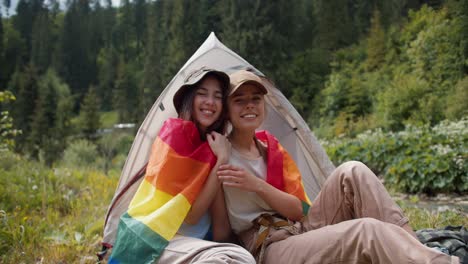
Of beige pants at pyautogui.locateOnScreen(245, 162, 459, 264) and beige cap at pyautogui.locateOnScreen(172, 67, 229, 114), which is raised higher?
beige cap at pyautogui.locateOnScreen(172, 67, 229, 114)

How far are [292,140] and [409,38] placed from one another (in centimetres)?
1336

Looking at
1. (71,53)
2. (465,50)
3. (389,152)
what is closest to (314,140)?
(389,152)

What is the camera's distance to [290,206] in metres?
2.32

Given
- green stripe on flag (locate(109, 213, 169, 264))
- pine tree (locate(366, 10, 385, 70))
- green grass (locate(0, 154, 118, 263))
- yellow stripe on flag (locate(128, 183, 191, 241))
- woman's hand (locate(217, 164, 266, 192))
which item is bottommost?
green grass (locate(0, 154, 118, 263))

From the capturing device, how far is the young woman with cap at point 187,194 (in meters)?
2.04

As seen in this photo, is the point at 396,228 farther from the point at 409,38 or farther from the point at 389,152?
the point at 409,38

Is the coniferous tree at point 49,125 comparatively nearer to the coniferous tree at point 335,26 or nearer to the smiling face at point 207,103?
the coniferous tree at point 335,26

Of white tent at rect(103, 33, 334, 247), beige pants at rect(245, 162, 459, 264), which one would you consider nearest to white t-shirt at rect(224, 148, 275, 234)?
beige pants at rect(245, 162, 459, 264)

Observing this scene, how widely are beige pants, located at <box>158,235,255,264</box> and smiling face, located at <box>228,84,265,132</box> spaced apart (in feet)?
2.18

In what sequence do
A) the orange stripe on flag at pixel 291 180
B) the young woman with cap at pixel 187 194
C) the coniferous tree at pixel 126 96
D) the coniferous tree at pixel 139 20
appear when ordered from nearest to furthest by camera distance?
the young woman with cap at pixel 187 194 → the orange stripe on flag at pixel 291 180 → the coniferous tree at pixel 126 96 → the coniferous tree at pixel 139 20

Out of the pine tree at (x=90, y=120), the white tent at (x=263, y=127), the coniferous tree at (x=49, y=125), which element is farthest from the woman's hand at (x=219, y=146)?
the pine tree at (x=90, y=120)

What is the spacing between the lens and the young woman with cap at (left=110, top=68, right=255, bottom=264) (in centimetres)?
204

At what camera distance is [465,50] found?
10.9 metres

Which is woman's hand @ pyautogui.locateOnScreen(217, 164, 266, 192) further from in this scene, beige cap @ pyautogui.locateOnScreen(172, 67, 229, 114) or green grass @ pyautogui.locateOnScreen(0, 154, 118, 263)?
green grass @ pyautogui.locateOnScreen(0, 154, 118, 263)
